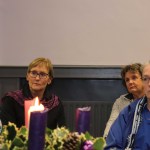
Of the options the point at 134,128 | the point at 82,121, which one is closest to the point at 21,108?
the point at 134,128

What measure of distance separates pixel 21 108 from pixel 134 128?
82 cm

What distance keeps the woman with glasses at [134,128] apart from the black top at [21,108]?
535 millimetres

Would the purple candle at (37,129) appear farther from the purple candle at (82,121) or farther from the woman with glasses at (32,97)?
the woman with glasses at (32,97)

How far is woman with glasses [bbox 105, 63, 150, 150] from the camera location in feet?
5.31

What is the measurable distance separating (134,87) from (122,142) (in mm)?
824

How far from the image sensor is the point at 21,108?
7.09 ft

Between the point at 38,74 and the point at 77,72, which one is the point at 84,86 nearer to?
the point at 77,72

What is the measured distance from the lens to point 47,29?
2857mm

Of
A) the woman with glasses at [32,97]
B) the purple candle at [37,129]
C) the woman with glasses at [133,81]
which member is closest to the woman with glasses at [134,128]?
the woman with glasses at [32,97]

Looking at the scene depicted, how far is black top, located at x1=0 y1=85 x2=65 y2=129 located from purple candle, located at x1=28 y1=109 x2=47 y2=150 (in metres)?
1.35

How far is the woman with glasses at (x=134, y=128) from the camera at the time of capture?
1619mm


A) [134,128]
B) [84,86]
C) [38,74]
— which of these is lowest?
[134,128]

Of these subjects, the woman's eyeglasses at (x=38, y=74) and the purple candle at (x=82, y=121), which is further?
the woman's eyeglasses at (x=38, y=74)

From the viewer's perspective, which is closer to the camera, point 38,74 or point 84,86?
point 38,74
